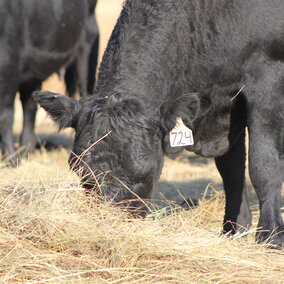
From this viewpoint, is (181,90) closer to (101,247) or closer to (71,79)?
(101,247)

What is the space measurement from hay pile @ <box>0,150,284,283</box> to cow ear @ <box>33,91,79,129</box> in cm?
35

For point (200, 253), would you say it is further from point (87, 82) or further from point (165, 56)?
point (87, 82)

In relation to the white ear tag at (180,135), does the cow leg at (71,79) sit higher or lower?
lower

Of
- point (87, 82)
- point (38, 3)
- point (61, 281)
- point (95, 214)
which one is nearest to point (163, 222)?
point (95, 214)

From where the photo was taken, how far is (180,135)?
16.0 ft

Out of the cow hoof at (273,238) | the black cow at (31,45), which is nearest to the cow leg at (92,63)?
the black cow at (31,45)

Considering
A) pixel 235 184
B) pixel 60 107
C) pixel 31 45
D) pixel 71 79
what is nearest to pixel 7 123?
pixel 31 45

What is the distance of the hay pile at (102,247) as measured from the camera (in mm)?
3912

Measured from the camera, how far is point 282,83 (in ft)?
16.4

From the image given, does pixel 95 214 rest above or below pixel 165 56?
below

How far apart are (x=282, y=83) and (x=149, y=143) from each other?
0.97 meters

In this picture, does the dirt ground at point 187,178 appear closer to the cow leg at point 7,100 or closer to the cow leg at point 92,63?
the cow leg at point 7,100

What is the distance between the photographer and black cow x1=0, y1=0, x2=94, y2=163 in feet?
28.5

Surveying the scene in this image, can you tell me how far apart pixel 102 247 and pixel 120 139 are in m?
0.76
